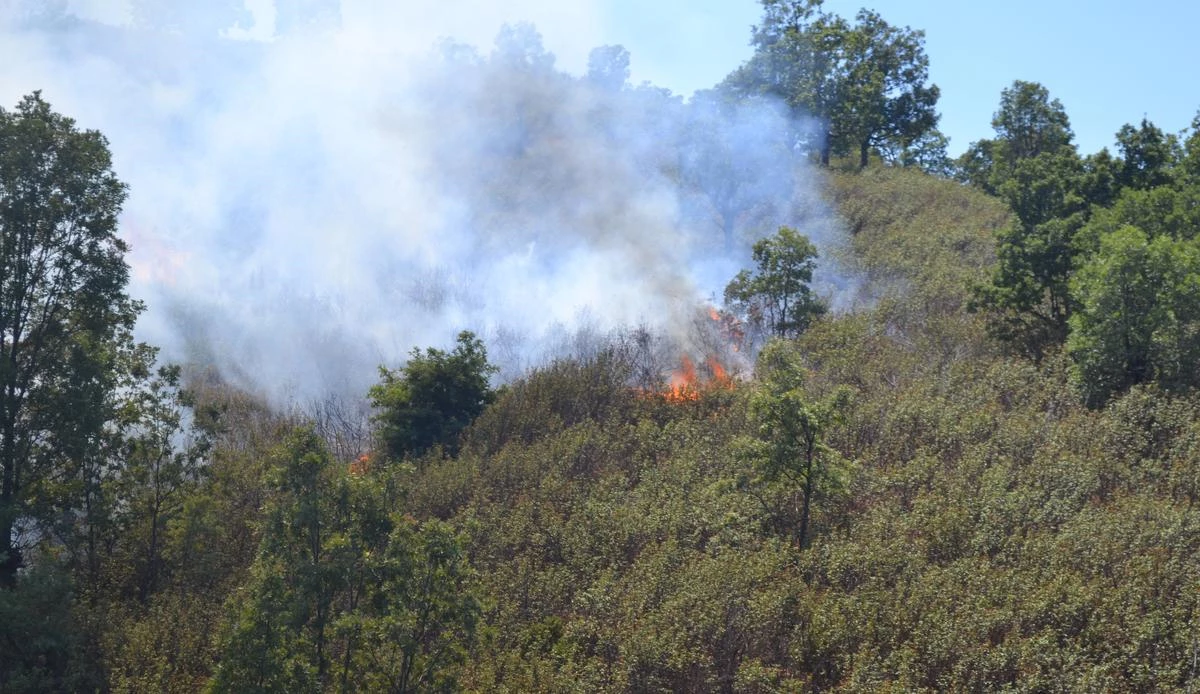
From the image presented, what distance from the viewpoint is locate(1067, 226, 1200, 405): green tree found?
2059 centimetres

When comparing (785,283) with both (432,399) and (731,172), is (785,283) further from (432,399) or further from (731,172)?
(731,172)

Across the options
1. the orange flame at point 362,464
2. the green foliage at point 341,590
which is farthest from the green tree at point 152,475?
the green foliage at point 341,590

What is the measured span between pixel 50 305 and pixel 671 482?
12.7 meters

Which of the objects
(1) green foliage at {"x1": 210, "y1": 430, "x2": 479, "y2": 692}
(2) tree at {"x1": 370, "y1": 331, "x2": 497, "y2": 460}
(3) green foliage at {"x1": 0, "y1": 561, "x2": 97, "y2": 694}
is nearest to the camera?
(1) green foliage at {"x1": 210, "y1": 430, "x2": 479, "y2": 692}

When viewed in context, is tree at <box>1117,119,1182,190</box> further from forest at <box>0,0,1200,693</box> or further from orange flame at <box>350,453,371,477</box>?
orange flame at <box>350,453,371,477</box>

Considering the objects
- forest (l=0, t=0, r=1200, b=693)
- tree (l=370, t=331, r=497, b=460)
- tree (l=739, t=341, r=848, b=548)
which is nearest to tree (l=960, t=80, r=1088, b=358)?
forest (l=0, t=0, r=1200, b=693)

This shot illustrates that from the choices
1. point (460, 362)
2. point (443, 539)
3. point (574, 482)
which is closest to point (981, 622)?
point (443, 539)

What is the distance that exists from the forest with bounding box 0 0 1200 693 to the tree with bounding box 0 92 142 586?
2.2 inches

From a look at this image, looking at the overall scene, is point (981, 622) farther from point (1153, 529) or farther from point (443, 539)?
point (443, 539)

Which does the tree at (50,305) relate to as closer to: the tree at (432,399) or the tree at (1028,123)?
the tree at (432,399)

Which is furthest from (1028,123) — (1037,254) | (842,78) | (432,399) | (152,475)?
(152,475)

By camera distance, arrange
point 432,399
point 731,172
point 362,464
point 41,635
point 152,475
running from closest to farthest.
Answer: point 41,635
point 152,475
point 362,464
point 432,399
point 731,172

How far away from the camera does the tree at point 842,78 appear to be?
45.1 m

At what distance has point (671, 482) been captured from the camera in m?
21.1
